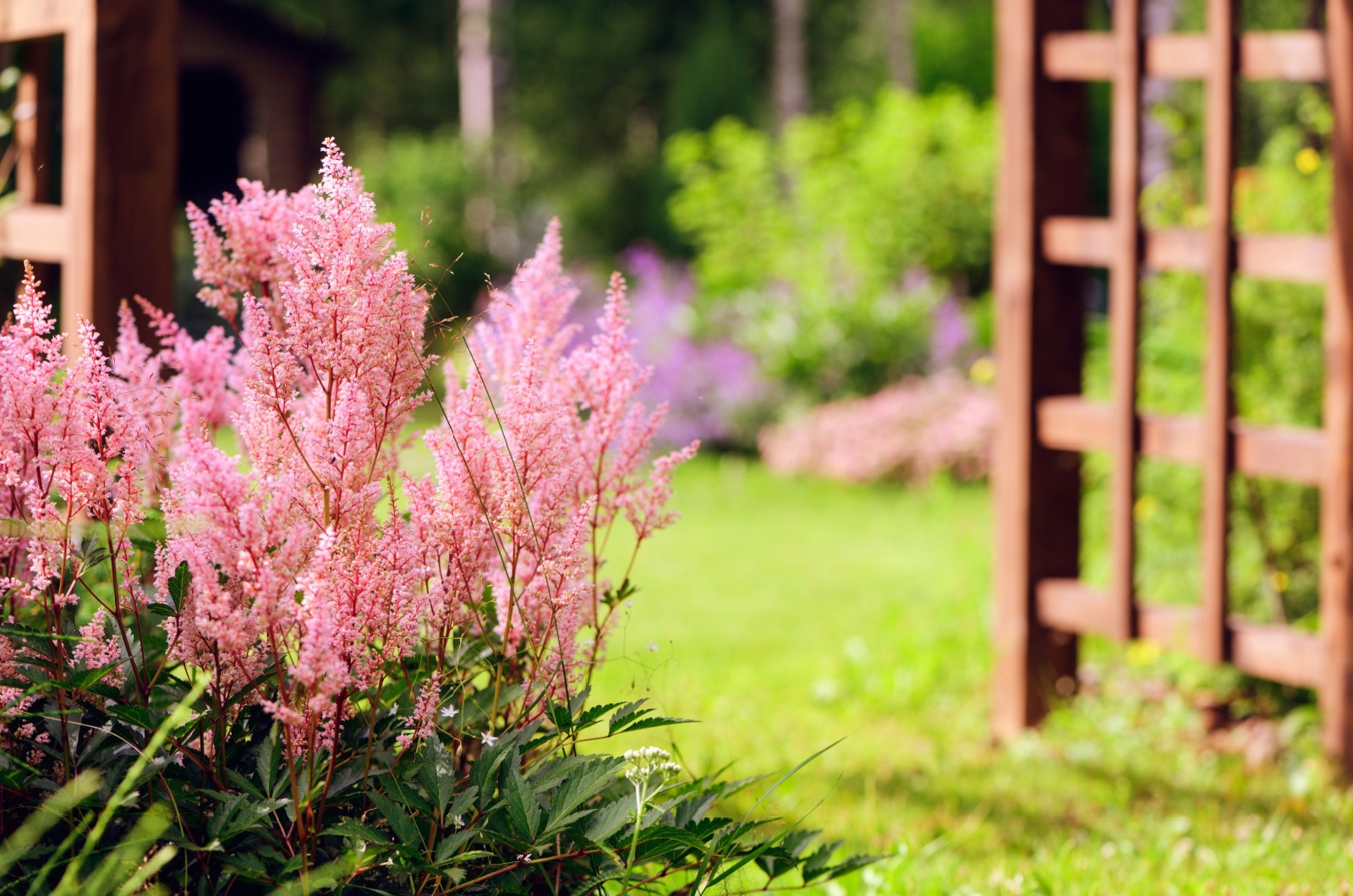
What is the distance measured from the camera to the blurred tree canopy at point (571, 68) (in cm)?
2436

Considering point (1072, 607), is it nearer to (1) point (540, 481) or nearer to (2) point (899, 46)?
(1) point (540, 481)

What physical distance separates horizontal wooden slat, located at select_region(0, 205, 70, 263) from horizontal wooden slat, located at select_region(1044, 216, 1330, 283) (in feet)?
7.77

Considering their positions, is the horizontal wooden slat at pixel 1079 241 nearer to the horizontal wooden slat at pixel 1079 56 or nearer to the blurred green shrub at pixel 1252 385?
the horizontal wooden slat at pixel 1079 56

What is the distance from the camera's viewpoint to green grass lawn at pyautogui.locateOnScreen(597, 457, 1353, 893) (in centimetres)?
273

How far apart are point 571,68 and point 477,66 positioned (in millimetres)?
2067

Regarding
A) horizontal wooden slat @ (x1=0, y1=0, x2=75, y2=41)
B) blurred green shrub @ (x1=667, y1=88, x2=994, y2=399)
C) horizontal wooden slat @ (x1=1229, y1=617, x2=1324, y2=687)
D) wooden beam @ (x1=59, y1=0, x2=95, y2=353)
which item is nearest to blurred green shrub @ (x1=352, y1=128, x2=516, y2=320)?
blurred green shrub @ (x1=667, y1=88, x2=994, y2=399)

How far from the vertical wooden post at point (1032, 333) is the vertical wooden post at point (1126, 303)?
208 mm

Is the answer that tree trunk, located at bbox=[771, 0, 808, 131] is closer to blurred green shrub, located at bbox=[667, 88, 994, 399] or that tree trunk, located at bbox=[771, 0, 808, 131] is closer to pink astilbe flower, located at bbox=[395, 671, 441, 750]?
blurred green shrub, located at bbox=[667, 88, 994, 399]

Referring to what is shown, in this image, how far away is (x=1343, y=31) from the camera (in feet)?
10.8

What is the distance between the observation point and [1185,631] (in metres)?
3.65

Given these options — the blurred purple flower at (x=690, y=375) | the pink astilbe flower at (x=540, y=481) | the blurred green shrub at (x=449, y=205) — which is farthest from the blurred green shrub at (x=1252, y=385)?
the blurred green shrub at (x=449, y=205)

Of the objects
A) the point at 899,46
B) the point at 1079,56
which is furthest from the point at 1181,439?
the point at 899,46

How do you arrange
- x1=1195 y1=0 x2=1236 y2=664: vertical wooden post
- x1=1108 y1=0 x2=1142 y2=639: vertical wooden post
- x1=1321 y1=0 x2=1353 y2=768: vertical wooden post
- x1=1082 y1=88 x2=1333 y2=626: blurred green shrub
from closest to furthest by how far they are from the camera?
x1=1321 y1=0 x2=1353 y2=768: vertical wooden post, x1=1195 y1=0 x2=1236 y2=664: vertical wooden post, x1=1108 y1=0 x2=1142 y2=639: vertical wooden post, x1=1082 y1=88 x2=1333 y2=626: blurred green shrub

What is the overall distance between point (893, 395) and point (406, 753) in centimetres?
787
